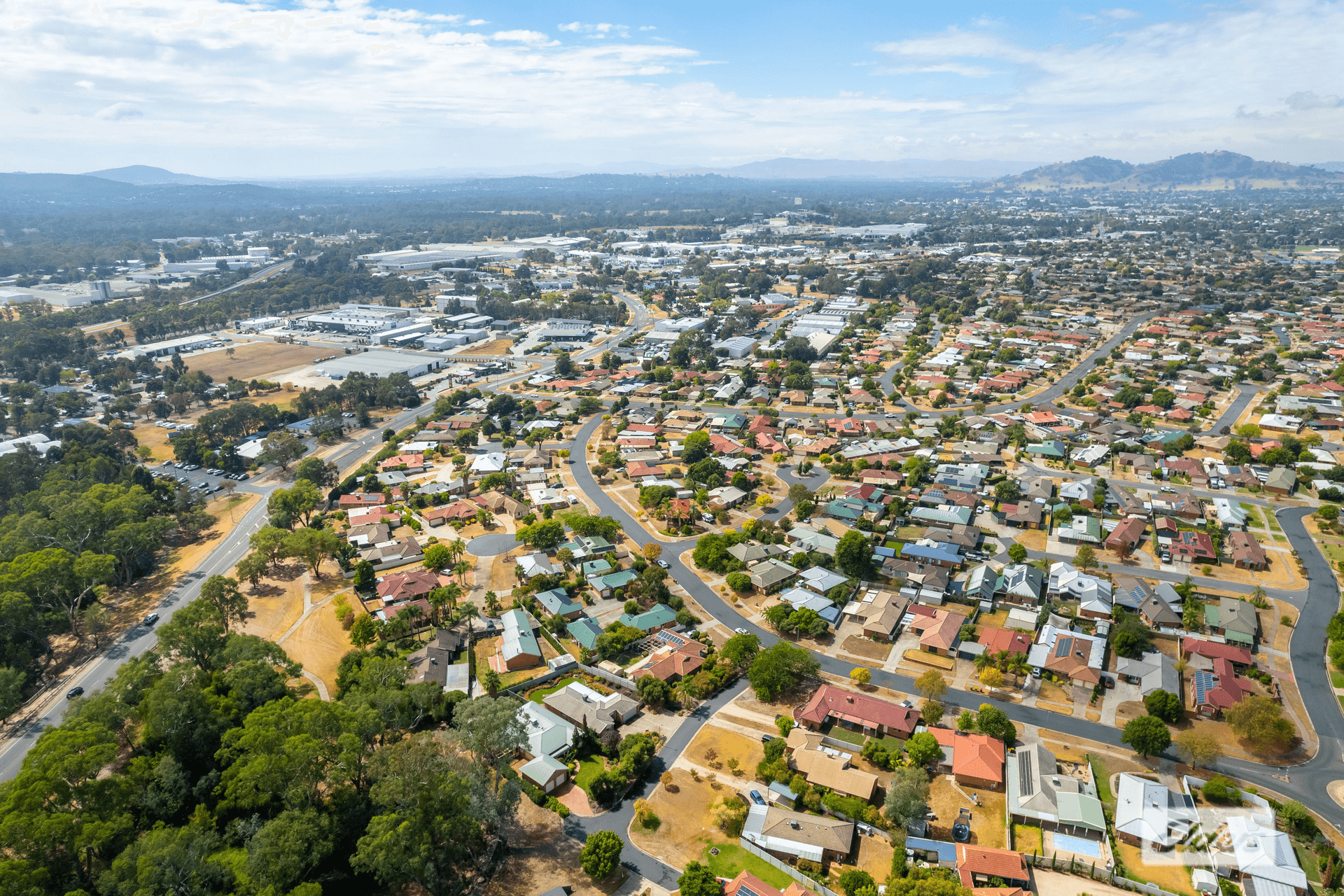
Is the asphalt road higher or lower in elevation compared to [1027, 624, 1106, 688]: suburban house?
lower

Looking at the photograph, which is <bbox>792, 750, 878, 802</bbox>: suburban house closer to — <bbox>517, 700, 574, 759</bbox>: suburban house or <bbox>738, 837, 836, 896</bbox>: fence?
<bbox>738, 837, 836, 896</bbox>: fence

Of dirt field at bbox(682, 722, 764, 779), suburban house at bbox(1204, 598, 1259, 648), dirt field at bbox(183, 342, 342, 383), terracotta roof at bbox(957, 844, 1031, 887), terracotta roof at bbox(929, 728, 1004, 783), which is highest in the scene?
dirt field at bbox(183, 342, 342, 383)

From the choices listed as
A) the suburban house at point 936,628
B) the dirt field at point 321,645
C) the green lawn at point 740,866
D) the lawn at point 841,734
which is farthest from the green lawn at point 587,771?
the suburban house at point 936,628

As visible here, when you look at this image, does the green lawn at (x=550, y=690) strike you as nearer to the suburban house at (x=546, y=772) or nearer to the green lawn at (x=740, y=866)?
the suburban house at (x=546, y=772)

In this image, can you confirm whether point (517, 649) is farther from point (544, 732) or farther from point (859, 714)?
point (859, 714)

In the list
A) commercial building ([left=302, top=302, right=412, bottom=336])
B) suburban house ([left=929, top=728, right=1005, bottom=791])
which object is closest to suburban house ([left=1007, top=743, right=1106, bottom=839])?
suburban house ([left=929, top=728, right=1005, bottom=791])

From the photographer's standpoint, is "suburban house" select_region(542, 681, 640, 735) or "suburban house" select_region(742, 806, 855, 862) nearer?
"suburban house" select_region(742, 806, 855, 862)

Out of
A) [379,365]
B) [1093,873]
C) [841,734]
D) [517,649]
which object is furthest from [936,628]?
[379,365]
